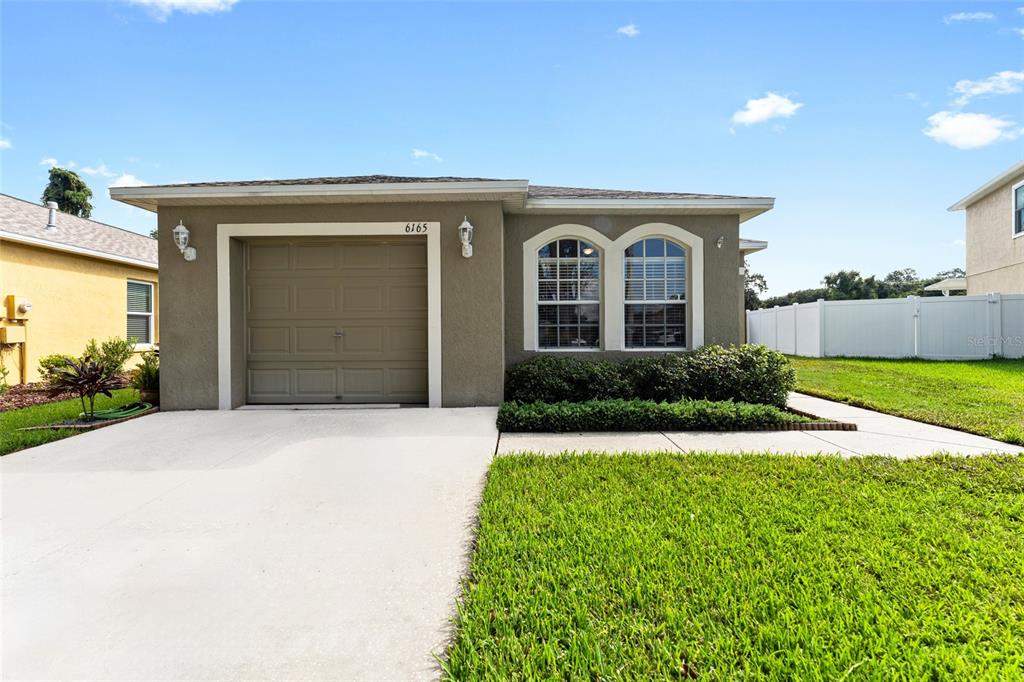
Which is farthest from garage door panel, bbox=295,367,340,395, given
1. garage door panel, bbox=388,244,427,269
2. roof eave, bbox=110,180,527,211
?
roof eave, bbox=110,180,527,211

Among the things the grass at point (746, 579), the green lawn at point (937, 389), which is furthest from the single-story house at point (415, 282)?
the grass at point (746, 579)

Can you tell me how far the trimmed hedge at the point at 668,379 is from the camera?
7254 millimetres

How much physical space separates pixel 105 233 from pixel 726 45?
1632 cm

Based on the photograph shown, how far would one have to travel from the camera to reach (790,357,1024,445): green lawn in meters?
6.26

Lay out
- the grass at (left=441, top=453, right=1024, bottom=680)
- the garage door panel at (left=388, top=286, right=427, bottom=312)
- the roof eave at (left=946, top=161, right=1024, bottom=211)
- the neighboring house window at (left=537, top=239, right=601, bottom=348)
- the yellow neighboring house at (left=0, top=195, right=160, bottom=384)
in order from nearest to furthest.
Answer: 1. the grass at (left=441, top=453, right=1024, bottom=680)
2. the garage door panel at (left=388, top=286, right=427, bottom=312)
3. the neighboring house window at (left=537, top=239, right=601, bottom=348)
4. the yellow neighboring house at (left=0, top=195, right=160, bottom=384)
5. the roof eave at (left=946, top=161, right=1024, bottom=211)

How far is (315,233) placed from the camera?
739cm

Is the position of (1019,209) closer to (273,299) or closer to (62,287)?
A: (273,299)

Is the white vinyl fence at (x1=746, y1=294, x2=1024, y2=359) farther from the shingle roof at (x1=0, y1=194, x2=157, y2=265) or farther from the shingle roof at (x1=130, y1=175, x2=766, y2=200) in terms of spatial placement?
the shingle roof at (x1=0, y1=194, x2=157, y2=265)

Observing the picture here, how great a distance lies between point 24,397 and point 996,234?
28.8 m

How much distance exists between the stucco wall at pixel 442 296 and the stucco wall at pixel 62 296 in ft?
16.6

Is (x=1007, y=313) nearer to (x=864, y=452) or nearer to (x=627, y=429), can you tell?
(x=864, y=452)

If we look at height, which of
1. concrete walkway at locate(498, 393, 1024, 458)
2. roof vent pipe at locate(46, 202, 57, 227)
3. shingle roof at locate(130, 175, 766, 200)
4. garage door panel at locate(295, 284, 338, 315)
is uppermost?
roof vent pipe at locate(46, 202, 57, 227)

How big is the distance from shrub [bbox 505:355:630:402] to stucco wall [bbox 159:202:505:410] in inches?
16.9

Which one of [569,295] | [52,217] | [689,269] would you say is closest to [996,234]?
[689,269]
